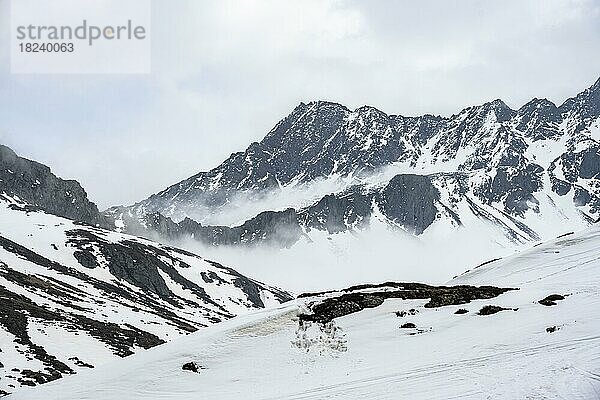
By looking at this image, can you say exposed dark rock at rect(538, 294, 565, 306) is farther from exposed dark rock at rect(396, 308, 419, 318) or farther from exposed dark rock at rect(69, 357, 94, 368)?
exposed dark rock at rect(69, 357, 94, 368)

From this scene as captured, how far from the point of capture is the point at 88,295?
113m

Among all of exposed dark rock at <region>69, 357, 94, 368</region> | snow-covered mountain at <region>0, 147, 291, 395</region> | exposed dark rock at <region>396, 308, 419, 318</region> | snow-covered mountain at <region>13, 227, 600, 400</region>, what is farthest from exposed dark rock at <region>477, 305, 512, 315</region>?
exposed dark rock at <region>69, 357, 94, 368</region>

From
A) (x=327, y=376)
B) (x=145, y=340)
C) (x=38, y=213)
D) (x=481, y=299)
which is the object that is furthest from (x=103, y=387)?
(x=38, y=213)

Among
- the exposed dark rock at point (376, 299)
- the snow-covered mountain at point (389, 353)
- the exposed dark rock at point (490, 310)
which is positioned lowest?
the snow-covered mountain at point (389, 353)

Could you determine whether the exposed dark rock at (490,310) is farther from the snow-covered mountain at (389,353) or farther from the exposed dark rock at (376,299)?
the exposed dark rock at (376,299)

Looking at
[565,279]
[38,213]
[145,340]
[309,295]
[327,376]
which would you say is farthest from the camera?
[38,213]

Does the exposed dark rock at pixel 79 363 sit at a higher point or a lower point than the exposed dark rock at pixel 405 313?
lower

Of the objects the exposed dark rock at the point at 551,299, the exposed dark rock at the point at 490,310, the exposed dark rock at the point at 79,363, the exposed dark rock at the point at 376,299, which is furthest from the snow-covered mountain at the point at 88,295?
the exposed dark rock at the point at 551,299

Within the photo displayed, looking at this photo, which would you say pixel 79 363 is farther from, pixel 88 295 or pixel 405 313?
pixel 88 295

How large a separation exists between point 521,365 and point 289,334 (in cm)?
1172

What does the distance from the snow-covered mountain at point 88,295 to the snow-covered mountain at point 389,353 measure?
20.0 meters

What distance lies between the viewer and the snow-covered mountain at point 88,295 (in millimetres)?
63594

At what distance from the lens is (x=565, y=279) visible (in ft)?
112

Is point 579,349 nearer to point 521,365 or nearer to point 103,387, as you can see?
point 521,365
